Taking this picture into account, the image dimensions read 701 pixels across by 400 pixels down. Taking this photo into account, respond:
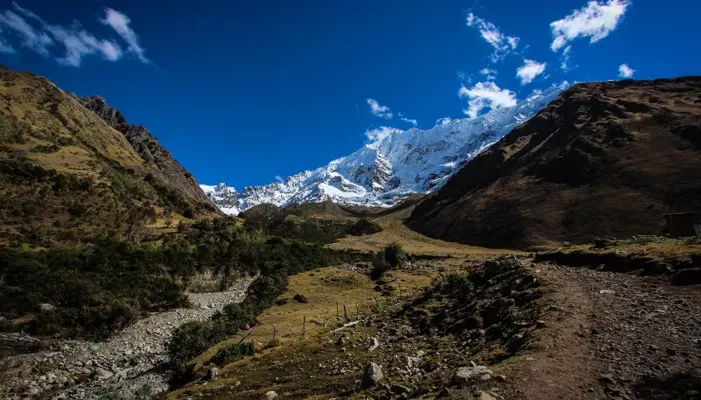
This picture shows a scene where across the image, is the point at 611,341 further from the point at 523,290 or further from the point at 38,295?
the point at 38,295

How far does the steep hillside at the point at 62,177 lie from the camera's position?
61.4 metres

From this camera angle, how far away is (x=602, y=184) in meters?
139

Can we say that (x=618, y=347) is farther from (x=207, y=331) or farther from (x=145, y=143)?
(x=145, y=143)

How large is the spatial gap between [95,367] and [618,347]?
36.8 metres

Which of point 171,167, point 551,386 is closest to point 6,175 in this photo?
point 551,386

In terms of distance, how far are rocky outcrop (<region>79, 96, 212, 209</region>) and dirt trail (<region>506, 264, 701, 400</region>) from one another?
6027 inches

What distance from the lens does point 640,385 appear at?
412 inches

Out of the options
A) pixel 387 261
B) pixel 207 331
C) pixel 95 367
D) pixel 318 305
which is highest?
pixel 387 261

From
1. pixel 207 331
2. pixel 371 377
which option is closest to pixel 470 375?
pixel 371 377

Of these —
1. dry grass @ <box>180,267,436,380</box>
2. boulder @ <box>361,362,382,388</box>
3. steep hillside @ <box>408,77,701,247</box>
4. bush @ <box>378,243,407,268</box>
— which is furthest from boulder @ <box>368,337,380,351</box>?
steep hillside @ <box>408,77,701,247</box>

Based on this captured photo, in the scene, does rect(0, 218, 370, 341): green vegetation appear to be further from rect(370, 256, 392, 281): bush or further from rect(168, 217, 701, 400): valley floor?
rect(168, 217, 701, 400): valley floor

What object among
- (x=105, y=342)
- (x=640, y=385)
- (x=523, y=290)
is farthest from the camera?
(x=105, y=342)

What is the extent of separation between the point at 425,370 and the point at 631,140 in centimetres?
17420

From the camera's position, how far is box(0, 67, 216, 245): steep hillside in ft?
202
